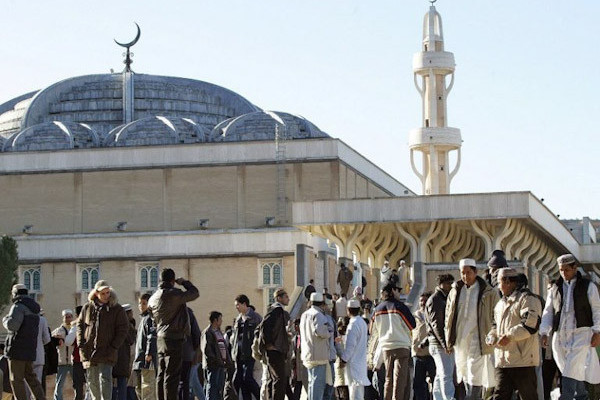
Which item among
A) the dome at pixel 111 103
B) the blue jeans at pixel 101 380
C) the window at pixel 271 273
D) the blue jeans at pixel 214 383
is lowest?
the blue jeans at pixel 214 383

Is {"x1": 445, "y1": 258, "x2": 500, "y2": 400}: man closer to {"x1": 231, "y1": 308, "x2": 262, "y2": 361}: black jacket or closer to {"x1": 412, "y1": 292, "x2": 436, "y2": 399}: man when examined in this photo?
{"x1": 412, "y1": 292, "x2": 436, "y2": 399}: man

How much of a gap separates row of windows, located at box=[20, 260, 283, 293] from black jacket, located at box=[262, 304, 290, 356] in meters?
35.0

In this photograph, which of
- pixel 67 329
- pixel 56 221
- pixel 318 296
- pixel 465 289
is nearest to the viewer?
pixel 465 289

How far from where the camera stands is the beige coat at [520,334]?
1384cm

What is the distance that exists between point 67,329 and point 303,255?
17.7 m

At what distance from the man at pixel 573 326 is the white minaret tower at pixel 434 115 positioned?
47141 mm

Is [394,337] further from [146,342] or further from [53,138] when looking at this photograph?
[53,138]

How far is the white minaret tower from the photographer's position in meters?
62.0

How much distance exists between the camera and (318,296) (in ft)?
61.8

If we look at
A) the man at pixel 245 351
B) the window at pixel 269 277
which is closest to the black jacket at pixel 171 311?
the man at pixel 245 351

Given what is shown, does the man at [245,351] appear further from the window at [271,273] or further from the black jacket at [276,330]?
the window at [271,273]

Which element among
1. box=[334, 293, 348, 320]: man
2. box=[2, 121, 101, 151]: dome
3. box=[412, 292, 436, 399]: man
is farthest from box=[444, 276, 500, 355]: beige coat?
box=[2, 121, 101, 151]: dome

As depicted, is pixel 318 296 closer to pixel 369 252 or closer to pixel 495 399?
pixel 495 399

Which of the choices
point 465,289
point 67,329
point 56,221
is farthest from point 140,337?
point 56,221
